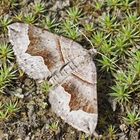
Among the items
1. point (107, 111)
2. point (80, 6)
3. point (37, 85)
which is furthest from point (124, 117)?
point (80, 6)

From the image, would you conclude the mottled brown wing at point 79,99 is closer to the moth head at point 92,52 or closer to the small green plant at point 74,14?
the moth head at point 92,52

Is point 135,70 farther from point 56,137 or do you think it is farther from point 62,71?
point 56,137

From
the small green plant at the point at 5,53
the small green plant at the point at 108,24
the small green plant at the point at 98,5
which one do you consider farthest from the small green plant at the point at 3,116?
the small green plant at the point at 98,5

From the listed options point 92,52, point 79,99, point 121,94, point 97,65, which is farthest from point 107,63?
point 79,99

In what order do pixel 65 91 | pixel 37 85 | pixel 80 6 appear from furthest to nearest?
Result: pixel 80 6 → pixel 37 85 → pixel 65 91

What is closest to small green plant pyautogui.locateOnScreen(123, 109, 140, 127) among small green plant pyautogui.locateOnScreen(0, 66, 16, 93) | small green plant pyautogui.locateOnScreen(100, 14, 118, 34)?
small green plant pyautogui.locateOnScreen(100, 14, 118, 34)

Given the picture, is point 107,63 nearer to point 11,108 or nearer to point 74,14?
point 74,14
